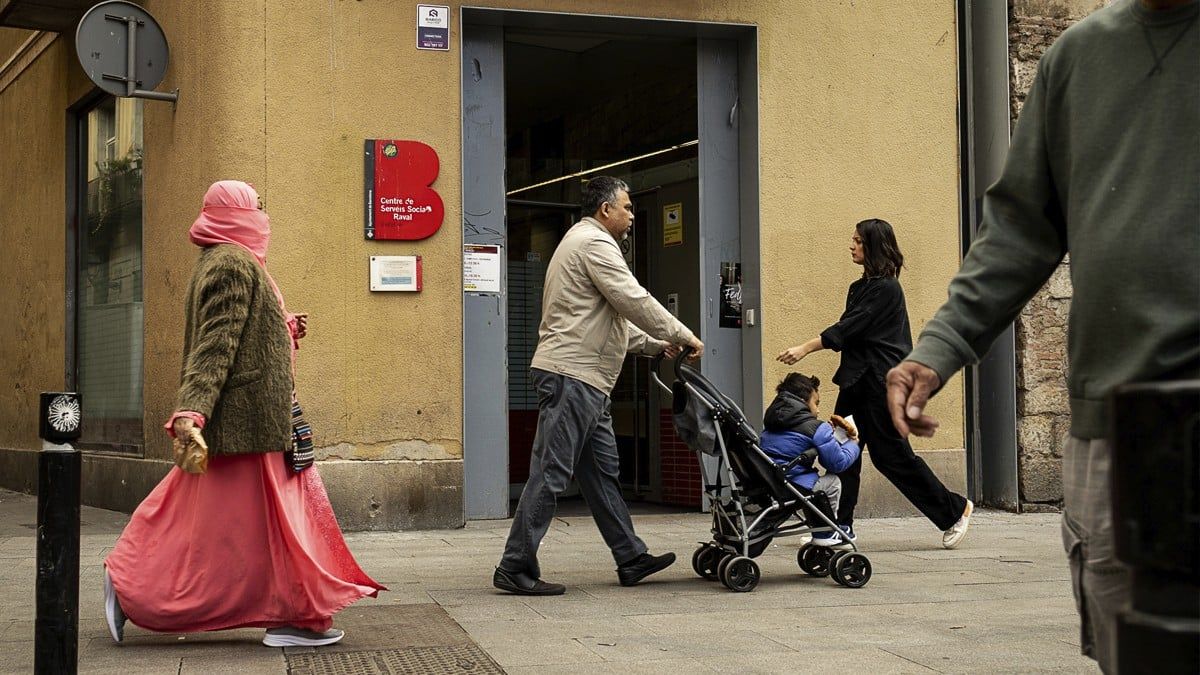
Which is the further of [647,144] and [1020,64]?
[647,144]

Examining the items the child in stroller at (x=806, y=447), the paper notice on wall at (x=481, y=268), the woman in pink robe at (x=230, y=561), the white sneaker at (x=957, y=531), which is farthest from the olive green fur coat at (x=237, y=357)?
the white sneaker at (x=957, y=531)

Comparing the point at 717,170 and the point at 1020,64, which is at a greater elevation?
the point at 1020,64

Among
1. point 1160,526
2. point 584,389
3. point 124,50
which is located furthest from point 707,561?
point 1160,526

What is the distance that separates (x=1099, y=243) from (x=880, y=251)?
556 centimetres

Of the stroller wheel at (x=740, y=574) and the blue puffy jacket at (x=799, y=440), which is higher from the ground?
the blue puffy jacket at (x=799, y=440)

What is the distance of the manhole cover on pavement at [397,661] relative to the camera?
4828mm

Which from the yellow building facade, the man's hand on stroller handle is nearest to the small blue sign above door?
the yellow building facade

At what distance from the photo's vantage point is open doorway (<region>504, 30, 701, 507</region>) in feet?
35.9

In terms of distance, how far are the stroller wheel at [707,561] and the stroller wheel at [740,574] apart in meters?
0.34

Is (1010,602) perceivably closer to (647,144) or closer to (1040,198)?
(1040,198)

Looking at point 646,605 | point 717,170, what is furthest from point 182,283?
point 646,605

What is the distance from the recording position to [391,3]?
9211 millimetres

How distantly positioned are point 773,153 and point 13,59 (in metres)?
7.75

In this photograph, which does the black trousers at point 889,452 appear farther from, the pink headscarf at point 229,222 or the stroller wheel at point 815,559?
the pink headscarf at point 229,222
